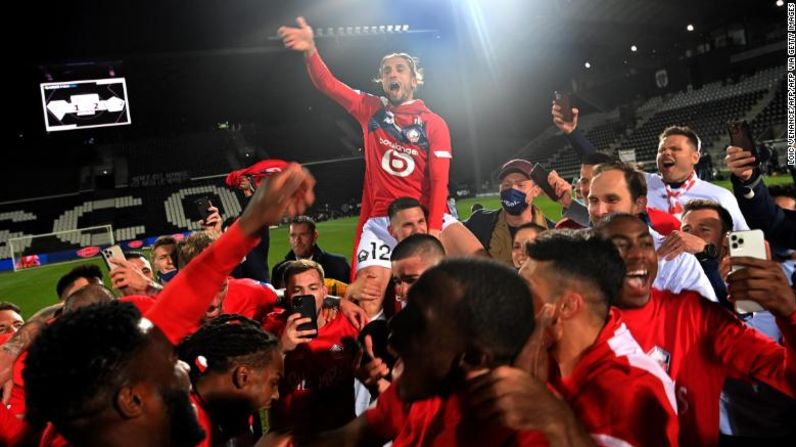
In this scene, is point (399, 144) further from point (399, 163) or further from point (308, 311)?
point (308, 311)

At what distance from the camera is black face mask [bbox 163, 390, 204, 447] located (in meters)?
1.77

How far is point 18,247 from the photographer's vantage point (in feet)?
103

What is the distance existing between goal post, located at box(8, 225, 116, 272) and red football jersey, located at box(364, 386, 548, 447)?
31.3 m

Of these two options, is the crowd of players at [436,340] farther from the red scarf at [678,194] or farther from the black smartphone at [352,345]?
the red scarf at [678,194]

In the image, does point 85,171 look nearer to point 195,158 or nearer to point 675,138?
point 195,158

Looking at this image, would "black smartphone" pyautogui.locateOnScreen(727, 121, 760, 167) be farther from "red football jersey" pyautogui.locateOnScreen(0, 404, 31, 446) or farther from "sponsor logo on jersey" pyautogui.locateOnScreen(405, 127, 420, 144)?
"red football jersey" pyautogui.locateOnScreen(0, 404, 31, 446)

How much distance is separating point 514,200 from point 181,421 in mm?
4456

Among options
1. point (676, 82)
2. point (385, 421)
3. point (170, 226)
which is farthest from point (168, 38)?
point (676, 82)

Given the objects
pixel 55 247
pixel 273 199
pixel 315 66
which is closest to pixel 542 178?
pixel 315 66

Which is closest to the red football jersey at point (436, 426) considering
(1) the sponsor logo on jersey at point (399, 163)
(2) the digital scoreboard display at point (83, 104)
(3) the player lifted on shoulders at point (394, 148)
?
(3) the player lifted on shoulders at point (394, 148)

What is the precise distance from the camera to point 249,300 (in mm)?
4461

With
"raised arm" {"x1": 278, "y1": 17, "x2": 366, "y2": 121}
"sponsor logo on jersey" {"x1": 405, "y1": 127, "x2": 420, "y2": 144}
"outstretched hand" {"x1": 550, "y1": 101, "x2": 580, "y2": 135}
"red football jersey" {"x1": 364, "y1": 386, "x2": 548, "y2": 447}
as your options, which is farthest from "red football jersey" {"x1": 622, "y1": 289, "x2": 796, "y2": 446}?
"raised arm" {"x1": 278, "y1": 17, "x2": 366, "y2": 121}

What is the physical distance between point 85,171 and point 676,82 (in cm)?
4765

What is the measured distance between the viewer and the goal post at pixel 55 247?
94.9ft
